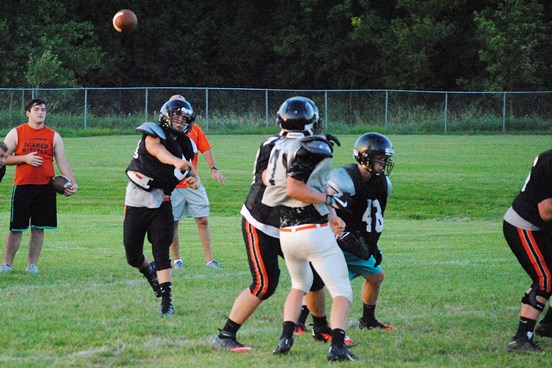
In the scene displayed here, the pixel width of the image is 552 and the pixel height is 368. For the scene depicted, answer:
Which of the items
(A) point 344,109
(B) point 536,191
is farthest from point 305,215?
(A) point 344,109

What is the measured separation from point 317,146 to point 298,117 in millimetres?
323

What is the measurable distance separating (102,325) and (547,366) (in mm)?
3160

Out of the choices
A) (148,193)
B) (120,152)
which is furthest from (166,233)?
(120,152)

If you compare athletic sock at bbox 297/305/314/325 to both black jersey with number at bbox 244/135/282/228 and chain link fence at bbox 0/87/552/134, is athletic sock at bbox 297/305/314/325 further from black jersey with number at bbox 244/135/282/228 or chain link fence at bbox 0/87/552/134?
chain link fence at bbox 0/87/552/134

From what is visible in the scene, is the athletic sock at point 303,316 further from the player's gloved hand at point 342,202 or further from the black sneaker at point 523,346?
the black sneaker at point 523,346

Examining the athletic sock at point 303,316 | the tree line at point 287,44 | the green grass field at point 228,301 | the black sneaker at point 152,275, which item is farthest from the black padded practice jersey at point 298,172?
the tree line at point 287,44

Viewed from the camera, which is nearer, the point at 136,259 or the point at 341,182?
the point at 341,182

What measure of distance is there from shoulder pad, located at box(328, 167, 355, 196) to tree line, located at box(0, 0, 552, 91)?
3573 centimetres

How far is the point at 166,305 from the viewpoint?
8.17 m

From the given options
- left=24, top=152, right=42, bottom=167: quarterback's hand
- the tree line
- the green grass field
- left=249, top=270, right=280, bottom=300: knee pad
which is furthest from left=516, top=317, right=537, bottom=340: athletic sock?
the tree line

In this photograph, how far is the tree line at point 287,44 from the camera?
4472 centimetres

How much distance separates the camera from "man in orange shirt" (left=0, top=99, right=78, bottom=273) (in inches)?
426

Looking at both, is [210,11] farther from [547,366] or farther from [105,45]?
[547,366]

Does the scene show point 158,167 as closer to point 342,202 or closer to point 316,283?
point 316,283
